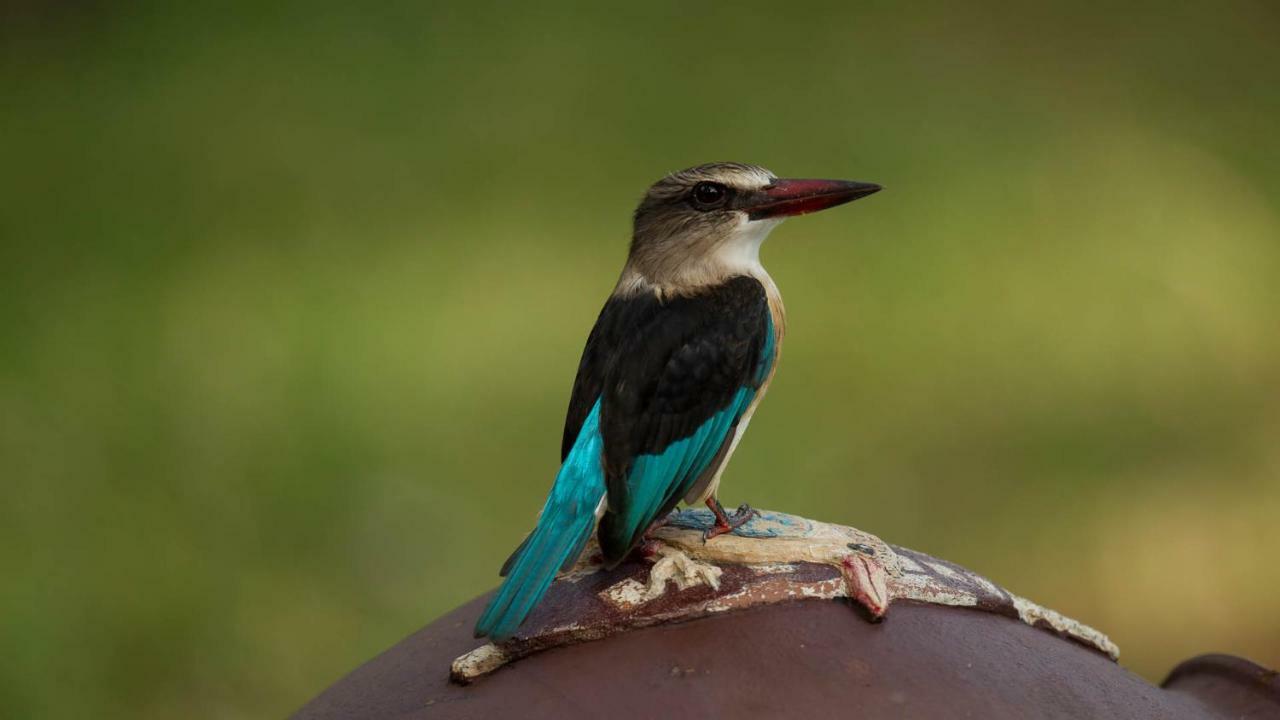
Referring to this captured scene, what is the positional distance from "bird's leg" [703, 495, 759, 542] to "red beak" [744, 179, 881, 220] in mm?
538

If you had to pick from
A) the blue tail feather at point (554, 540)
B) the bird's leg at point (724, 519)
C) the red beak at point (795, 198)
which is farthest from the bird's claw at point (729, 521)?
the red beak at point (795, 198)

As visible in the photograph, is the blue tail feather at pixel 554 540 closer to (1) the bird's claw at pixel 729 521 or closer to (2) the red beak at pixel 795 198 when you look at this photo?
(1) the bird's claw at pixel 729 521

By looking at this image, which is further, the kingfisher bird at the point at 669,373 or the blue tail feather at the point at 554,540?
the kingfisher bird at the point at 669,373

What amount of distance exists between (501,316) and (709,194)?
12.4ft

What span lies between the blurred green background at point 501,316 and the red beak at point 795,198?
9.77ft

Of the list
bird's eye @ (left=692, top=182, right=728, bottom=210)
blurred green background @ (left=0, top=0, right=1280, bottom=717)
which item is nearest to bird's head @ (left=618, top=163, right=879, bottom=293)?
bird's eye @ (left=692, top=182, right=728, bottom=210)

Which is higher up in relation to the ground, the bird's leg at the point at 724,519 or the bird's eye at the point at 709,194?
the bird's eye at the point at 709,194

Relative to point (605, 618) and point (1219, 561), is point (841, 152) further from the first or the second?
point (605, 618)

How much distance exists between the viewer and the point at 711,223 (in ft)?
8.45

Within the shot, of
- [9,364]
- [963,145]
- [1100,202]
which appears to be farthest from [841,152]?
[9,364]

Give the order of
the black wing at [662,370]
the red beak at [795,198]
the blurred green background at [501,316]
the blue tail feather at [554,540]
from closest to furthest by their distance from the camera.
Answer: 1. the blue tail feather at [554,540]
2. the black wing at [662,370]
3. the red beak at [795,198]
4. the blurred green background at [501,316]

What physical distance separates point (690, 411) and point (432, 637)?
550 millimetres

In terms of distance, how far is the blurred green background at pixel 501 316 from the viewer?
563cm

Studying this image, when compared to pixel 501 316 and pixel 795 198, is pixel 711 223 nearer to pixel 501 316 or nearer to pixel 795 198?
pixel 795 198
